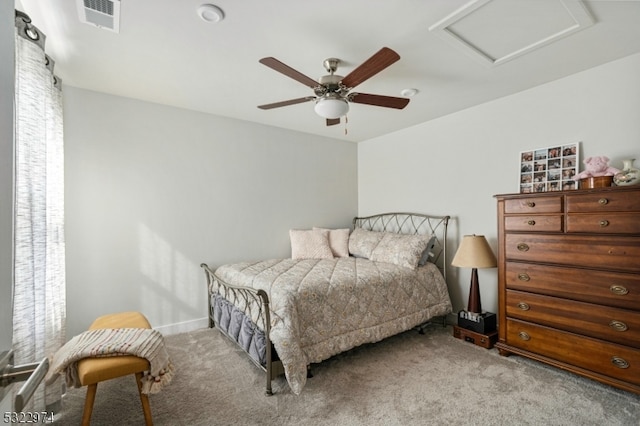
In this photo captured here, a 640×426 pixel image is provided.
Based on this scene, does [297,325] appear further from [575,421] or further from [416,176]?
[416,176]

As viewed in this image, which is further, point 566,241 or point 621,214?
point 566,241

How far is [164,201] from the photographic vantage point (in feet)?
10.9

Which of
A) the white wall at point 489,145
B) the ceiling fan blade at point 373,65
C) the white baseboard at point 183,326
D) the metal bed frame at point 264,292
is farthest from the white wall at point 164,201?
the ceiling fan blade at point 373,65

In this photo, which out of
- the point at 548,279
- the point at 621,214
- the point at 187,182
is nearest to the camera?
the point at 621,214

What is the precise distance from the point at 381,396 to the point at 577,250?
1891 millimetres

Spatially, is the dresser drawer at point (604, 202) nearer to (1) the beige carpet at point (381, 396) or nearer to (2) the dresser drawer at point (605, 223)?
(2) the dresser drawer at point (605, 223)

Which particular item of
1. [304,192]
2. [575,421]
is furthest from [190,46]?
[575,421]

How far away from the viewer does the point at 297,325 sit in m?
2.24

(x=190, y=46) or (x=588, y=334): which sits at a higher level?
(x=190, y=46)

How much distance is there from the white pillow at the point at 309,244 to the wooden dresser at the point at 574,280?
79.3 inches

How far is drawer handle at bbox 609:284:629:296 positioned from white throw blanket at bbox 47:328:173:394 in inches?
122

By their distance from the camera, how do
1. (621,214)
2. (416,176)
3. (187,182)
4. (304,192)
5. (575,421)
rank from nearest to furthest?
(575,421) < (621,214) < (187,182) < (416,176) < (304,192)

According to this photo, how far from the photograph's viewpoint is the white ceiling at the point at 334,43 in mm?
1795

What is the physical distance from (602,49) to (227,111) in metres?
3.55
